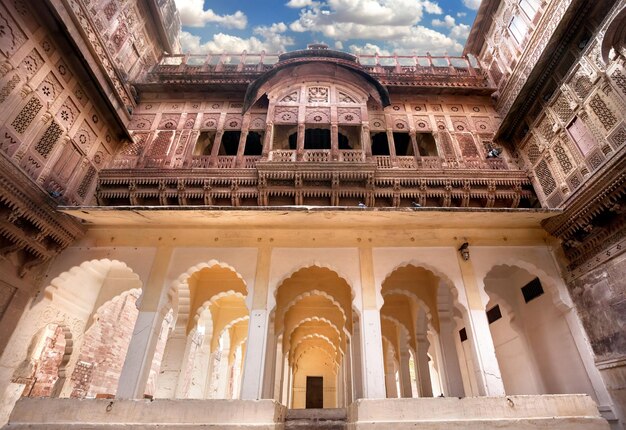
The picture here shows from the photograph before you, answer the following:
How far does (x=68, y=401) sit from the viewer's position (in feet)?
14.6

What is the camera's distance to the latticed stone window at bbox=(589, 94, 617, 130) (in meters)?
6.02

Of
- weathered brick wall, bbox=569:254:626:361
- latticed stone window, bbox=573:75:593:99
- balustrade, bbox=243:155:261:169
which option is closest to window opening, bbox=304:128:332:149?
balustrade, bbox=243:155:261:169

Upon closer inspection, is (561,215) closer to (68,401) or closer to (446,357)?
(446,357)

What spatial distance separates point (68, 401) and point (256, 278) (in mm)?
3334

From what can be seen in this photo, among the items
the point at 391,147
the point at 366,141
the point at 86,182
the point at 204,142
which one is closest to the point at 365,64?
the point at 391,147

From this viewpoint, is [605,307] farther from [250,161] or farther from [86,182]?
[86,182]

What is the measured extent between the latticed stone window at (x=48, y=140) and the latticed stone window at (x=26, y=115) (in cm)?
41

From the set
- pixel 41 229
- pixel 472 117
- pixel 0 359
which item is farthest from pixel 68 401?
pixel 472 117

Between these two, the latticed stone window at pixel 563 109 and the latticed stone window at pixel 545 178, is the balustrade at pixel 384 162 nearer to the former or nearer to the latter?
the latticed stone window at pixel 545 178

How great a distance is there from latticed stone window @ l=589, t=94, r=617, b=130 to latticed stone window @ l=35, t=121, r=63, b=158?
10714 mm

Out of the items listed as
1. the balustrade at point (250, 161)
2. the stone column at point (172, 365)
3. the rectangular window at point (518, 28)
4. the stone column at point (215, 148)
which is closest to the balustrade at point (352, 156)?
the balustrade at point (250, 161)

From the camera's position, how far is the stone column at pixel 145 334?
19.1 feet

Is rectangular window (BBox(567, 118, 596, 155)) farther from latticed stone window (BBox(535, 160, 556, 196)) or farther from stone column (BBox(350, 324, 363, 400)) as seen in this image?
stone column (BBox(350, 324, 363, 400))

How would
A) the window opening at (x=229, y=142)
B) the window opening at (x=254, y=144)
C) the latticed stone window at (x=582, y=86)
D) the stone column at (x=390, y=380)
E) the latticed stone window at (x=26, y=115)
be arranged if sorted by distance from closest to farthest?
the latticed stone window at (x=26, y=115)
the latticed stone window at (x=582, y=86)
the window opening at (x=229, y=142)
the window opening at (x=254, y=144)
the stone column at (x=390, y=380)
